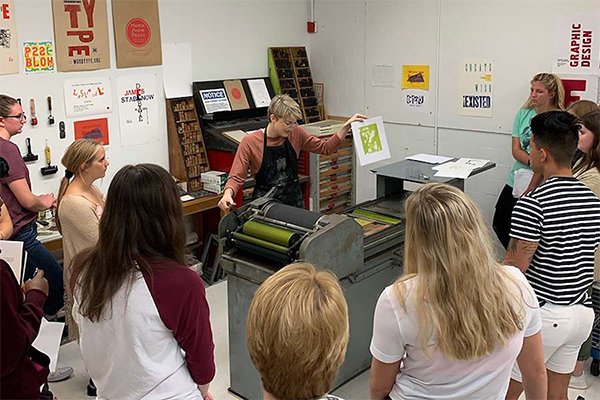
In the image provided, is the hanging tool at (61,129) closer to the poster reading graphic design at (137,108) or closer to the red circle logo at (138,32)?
the poster reading graphic design at (137,108)

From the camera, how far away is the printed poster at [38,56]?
170 inches

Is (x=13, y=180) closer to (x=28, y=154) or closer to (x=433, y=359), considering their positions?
(x=28, y=154)

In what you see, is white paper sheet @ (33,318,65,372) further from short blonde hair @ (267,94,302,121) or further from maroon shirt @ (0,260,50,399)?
short blonde hair @ (267,94,302,121)


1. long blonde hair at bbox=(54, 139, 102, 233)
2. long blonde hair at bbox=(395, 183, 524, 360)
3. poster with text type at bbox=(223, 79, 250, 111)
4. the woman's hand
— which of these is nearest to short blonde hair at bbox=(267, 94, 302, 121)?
the woman's hand

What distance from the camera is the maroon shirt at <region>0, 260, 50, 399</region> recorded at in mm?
1736

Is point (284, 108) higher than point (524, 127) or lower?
higher

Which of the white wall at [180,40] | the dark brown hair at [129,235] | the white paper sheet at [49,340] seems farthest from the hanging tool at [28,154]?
the dark brown hair at [129,235]

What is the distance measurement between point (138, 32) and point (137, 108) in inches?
23.8

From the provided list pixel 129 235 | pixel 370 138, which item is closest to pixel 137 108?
pixel 370 138

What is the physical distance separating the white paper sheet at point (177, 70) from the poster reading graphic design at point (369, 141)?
2084mm

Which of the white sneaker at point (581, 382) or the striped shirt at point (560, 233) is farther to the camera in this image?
the white sneaker at point (581, 382)

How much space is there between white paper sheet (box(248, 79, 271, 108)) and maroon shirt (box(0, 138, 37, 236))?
2620 mm

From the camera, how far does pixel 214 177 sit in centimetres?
523

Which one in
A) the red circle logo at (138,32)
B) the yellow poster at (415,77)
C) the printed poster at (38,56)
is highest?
the red circle logo at (138,32)
